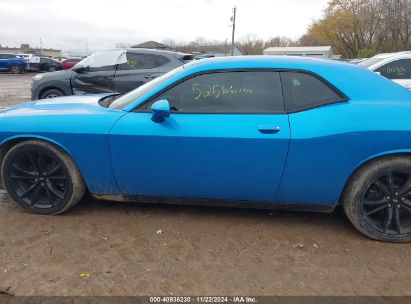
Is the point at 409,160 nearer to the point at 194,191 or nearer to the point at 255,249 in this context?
the point at 255,249

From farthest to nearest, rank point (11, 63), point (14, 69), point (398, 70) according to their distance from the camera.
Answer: point (14, 69)
point (11, 63)
point (398, 70)

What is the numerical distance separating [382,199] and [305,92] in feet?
3.60

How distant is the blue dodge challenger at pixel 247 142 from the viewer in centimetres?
280

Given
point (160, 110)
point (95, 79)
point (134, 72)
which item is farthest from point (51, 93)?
point (160, 110)

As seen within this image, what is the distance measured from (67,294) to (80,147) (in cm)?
125

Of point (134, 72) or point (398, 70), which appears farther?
point (134, 72)

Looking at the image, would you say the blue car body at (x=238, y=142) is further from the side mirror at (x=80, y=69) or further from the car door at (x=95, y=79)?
the side mirror at (x=80, y=69)

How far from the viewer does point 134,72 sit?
7.61 meters

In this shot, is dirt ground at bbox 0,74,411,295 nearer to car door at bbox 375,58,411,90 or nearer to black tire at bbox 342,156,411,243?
black tire at bbox 342,156,411,243

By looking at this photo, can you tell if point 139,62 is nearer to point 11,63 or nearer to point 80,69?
point 80,69

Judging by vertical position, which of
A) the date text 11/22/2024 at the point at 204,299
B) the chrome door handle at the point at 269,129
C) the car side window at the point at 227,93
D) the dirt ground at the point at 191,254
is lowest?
the date text 11/22/2024 at the point at 204,299

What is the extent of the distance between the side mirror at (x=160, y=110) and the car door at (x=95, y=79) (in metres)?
5.12

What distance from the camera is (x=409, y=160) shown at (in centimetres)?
280

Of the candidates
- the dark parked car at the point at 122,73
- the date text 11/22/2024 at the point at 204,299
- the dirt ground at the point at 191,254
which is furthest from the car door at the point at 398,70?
the date text 11/22/2024 at the point at 204,299
